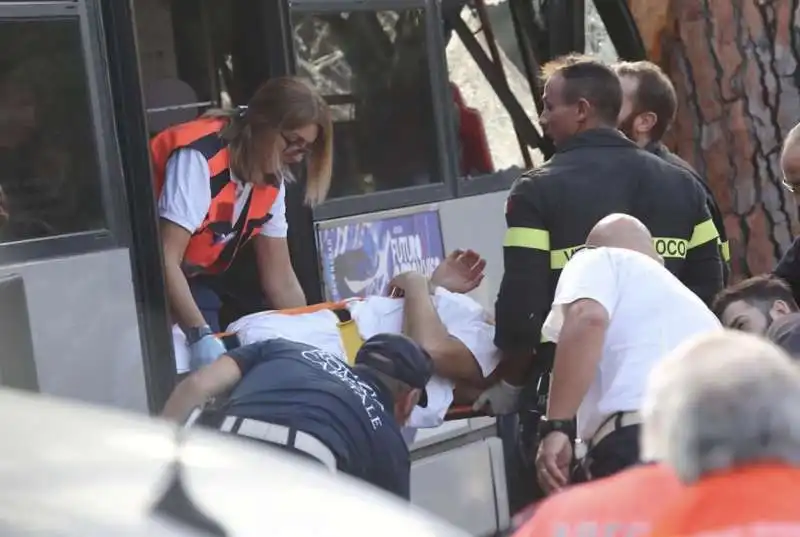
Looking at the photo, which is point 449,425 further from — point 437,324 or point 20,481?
point 20,481

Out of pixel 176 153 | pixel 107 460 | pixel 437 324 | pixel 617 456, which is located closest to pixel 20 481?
pixel 107 460

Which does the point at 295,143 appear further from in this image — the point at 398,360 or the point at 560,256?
the point at 398,360

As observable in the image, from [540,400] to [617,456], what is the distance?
737 millimetres

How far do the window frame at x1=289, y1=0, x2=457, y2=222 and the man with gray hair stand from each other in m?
3.74

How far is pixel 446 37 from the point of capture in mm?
6961

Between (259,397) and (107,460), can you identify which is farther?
(259,397)

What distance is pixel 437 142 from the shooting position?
6898 millimetres

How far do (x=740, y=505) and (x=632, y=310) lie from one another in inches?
67.1

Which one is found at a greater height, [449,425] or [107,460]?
[107,460]

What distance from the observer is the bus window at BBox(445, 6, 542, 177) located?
7.04 m

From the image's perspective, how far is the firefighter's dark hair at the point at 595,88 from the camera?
484cm

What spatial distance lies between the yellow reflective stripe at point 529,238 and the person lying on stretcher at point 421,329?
0.43 metres

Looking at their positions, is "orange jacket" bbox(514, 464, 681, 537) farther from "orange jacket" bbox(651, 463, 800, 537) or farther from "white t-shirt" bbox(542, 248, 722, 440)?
"white t-shirt" bbox(542, 248, 722, 440)

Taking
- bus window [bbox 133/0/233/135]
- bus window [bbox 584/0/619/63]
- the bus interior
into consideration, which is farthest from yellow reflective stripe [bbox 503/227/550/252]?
bus window [bbox 584/0/619/63]
